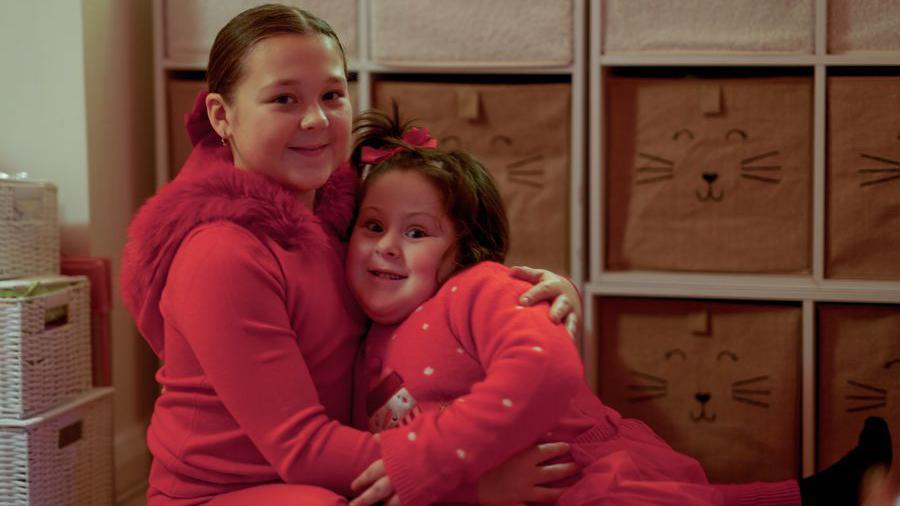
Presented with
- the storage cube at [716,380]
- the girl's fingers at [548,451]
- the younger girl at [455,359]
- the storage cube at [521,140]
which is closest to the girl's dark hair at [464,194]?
the younger girl at [455,359]

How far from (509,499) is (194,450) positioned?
387mm

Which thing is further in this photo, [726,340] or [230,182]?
[726,340]

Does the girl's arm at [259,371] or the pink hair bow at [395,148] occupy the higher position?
the pink hair bow at [395,148]

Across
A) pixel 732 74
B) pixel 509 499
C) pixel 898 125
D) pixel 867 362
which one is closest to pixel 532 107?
pixel 732 74

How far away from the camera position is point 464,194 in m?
1.18

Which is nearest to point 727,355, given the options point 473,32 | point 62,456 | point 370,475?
point 473,32

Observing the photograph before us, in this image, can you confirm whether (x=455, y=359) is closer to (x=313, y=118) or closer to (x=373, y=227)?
(x=373, y=227)

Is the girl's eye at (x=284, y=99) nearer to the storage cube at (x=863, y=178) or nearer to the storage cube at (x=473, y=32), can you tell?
the storage cube at (x=473, y=32)

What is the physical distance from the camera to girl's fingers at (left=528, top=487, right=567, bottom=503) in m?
1.06

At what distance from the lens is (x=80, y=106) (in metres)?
1.80

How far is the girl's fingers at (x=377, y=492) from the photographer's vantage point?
1001 millimetres

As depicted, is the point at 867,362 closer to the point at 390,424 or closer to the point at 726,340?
the point at 726,340

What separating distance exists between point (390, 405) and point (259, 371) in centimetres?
19

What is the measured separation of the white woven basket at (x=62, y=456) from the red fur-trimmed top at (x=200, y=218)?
20.3 inches
